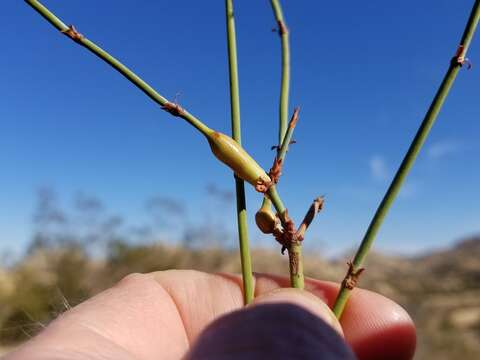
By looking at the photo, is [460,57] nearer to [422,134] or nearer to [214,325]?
[422,134]

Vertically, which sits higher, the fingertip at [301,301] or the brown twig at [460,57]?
the brown twig at [460,57]

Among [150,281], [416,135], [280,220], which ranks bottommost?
[150,281]

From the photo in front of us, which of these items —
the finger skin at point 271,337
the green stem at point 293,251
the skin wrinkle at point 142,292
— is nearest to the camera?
the finger skin at point 271,337

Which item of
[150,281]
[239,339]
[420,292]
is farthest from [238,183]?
[420,292]

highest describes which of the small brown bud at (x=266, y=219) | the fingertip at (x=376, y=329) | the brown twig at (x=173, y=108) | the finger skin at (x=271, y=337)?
the brown twig at (x=173, y=108)

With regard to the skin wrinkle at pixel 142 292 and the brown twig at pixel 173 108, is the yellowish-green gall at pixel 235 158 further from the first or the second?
the skin wrinkle at pixel 142 292

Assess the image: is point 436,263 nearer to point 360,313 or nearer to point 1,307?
point 1,307

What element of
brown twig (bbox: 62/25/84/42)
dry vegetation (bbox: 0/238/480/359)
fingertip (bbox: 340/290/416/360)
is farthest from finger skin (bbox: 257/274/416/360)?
dry vegetation (bbox: 0/238/480/359)

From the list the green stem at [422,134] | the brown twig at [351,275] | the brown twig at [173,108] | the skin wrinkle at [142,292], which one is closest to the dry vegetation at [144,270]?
the skin wrinkle at [142,292]

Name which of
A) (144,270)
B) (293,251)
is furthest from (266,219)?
(144,270)
